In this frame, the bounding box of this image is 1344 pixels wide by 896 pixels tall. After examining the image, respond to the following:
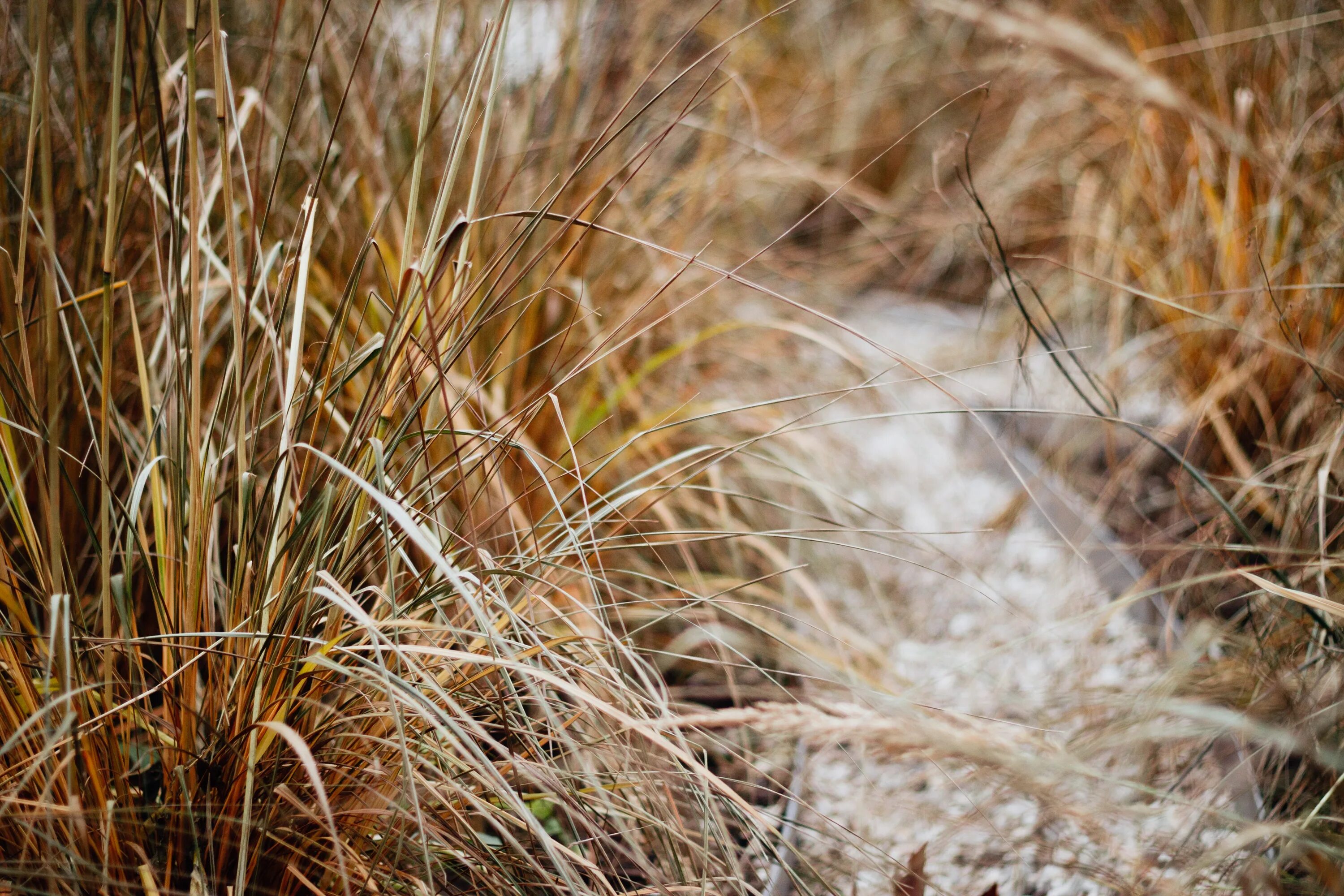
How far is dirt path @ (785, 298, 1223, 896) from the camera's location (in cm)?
88

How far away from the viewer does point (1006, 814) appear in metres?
1.17

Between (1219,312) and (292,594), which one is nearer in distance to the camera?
(292,594)

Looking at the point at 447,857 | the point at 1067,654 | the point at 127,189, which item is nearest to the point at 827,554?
the point at 1067,654

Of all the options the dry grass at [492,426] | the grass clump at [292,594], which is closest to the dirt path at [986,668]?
the dry grass at [492,426]

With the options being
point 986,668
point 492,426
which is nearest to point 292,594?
point 492,426

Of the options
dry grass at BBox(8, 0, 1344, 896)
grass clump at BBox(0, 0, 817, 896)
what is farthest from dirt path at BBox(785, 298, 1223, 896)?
grass clump at BBox(0, 0, 817, 896)

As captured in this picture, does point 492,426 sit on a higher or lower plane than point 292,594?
higher

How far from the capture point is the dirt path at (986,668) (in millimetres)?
884

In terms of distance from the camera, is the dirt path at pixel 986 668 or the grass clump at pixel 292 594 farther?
the dirt path at pixel 986 668

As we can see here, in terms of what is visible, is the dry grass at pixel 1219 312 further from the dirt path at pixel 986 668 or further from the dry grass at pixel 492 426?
the dirt path at pixel 986 668

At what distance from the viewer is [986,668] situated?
150 cm

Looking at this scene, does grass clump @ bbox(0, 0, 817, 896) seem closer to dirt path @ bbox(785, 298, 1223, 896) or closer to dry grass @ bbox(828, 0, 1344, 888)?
dirt path @ bbox(785, 298, 1223, 896)

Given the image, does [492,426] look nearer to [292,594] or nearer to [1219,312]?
[292,594]

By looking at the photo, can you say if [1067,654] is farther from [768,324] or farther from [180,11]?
[180,11]
